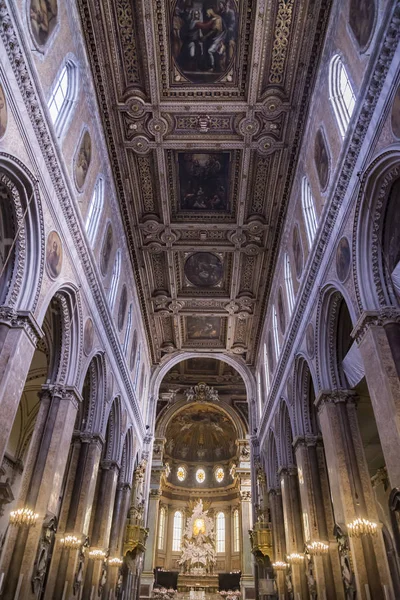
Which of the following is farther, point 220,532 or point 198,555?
point 220,532

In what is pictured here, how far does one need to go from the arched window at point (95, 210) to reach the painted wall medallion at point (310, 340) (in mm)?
7624

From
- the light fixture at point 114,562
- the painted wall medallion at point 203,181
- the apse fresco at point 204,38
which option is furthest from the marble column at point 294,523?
the apse fresco at point 204,38

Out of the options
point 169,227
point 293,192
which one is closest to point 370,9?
point 293,192

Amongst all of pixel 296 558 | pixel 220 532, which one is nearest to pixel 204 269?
pixel 296 558

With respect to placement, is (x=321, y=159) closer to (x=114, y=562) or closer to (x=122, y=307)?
(x=122, y=307)

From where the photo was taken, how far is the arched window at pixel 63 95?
456 inches

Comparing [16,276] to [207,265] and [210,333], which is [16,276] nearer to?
[207,265]

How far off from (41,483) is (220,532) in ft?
110

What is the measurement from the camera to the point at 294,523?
17422 millimetres

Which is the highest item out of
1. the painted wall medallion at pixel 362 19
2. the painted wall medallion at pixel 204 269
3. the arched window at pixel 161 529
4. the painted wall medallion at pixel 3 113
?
the painted wall medallion at pixel 204 269

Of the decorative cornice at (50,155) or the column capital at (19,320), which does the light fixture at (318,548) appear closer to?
the decorative cornice at (50,155)

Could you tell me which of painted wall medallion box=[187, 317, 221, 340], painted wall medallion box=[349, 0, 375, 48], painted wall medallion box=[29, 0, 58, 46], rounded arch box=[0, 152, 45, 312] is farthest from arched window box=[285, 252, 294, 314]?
painted wall medallion box=[29, 0, 58, 46]

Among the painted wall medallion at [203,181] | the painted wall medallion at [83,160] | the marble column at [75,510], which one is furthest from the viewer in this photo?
the painted wall medallion at [203,181]

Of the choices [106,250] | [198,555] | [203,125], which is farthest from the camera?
[198,555]
